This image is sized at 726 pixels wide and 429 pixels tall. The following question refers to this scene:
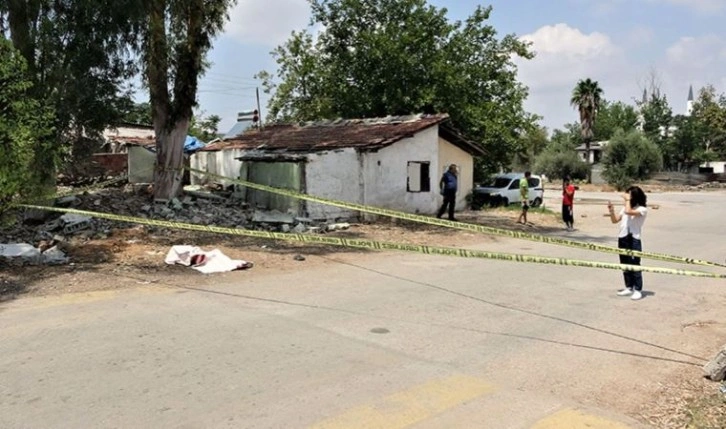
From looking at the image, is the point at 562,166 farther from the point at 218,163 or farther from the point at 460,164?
the point at 218,163

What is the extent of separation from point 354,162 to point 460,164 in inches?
267

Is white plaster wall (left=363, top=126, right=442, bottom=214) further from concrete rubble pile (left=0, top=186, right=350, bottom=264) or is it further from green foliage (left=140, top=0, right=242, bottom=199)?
green foliage (left=140, top=0, right=242, bottom=199)

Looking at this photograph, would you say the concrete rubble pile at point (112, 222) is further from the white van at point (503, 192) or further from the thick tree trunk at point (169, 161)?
the white van at point (503, 192)

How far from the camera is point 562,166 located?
2219 inches

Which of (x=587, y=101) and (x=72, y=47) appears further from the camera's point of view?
(x=587, y=101)

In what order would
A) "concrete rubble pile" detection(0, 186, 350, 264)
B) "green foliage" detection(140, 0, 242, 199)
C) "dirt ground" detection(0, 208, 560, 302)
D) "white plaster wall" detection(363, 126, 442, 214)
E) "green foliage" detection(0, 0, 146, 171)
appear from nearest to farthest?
"dirt ground" detection(0, 208, 560, 302) < "concrete rubble pile" detection(0, 186, 350, 264) < "green foliage" detection(0, 0, 146, 171) < "green foliage" detection(140, 0, 242, 199) < "white plaster wall" detection(363, 126, 442, 214)

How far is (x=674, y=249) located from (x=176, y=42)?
12974 mm

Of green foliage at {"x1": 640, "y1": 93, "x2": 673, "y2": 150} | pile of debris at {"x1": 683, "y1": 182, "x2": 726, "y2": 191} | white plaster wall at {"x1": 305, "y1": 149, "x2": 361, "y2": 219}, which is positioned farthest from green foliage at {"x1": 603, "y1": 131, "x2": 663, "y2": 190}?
white plaster wall at {"x1": 305, "y1": 149, "x2": 361, "y2": 219}

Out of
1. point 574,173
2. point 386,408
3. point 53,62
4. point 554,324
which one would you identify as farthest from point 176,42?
point 574,173

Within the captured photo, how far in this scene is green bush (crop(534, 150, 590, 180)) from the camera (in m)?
56.3

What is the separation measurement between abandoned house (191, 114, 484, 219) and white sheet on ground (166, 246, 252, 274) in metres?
7.54

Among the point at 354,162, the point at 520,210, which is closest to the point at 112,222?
the point at 354,162

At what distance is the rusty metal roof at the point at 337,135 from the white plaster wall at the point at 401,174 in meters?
0.44

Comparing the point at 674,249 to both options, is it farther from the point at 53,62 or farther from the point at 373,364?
the point at 53,62
